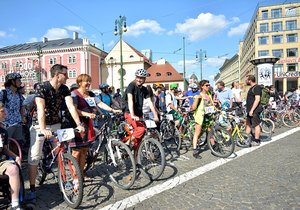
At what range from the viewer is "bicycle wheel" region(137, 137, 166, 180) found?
15.4 feet

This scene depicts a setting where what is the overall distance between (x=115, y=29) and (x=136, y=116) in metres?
18.9

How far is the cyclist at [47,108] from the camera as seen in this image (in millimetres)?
3770

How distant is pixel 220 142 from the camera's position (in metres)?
6.24

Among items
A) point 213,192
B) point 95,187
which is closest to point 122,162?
point 95,187

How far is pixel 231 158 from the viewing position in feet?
19.9

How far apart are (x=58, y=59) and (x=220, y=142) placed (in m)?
57.2

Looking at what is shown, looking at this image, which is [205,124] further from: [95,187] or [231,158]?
[95,187]

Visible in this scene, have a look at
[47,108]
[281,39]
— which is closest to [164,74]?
[281,39]

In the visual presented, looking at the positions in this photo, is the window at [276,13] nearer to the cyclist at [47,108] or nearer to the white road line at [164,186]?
the white road line at [164,186]

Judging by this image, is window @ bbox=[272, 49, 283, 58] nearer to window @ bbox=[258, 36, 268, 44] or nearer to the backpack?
window @ bbox=[258, 36, 268, 44]

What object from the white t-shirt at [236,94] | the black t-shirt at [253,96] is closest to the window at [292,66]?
the white t-shirt at [236,94]

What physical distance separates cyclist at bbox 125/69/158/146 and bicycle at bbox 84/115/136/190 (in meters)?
0.51

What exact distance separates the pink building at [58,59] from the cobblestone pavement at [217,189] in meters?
51.3

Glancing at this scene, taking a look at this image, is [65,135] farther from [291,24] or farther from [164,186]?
[291,24]
